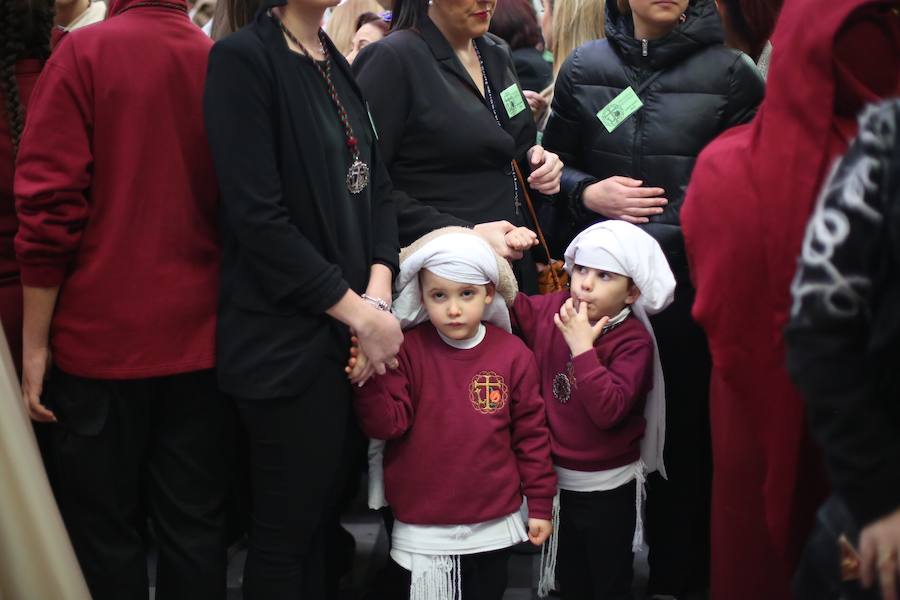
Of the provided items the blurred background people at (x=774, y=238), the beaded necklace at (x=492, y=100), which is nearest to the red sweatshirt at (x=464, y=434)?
the beaded necklace at (x=492, y=100)

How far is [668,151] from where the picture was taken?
264cm

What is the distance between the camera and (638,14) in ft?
8.75

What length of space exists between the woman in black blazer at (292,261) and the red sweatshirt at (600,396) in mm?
493

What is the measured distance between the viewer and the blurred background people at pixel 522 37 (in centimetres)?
406

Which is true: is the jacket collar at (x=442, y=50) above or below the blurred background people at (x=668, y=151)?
above

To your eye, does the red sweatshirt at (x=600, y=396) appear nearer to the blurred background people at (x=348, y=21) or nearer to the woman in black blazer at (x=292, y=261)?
the woman in black blazer at (x=292, y=261)

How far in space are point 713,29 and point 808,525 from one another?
4.72 feet

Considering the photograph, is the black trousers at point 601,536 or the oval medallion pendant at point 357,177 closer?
the oval medallion pendant at point 357,177

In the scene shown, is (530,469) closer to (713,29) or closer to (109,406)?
(109,406)

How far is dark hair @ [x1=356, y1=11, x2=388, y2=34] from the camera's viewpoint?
397cm

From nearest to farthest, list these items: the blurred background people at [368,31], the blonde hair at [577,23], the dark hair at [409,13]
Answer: the dark hair at [409,13], the blonde hair at [577,23], the blurred background people at [368,31]

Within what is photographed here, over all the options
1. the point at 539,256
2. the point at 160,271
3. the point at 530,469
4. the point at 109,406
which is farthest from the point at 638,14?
the point at 109,406

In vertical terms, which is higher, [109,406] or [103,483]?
[109,406]

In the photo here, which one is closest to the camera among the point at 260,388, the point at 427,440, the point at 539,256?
the point at 260,388
